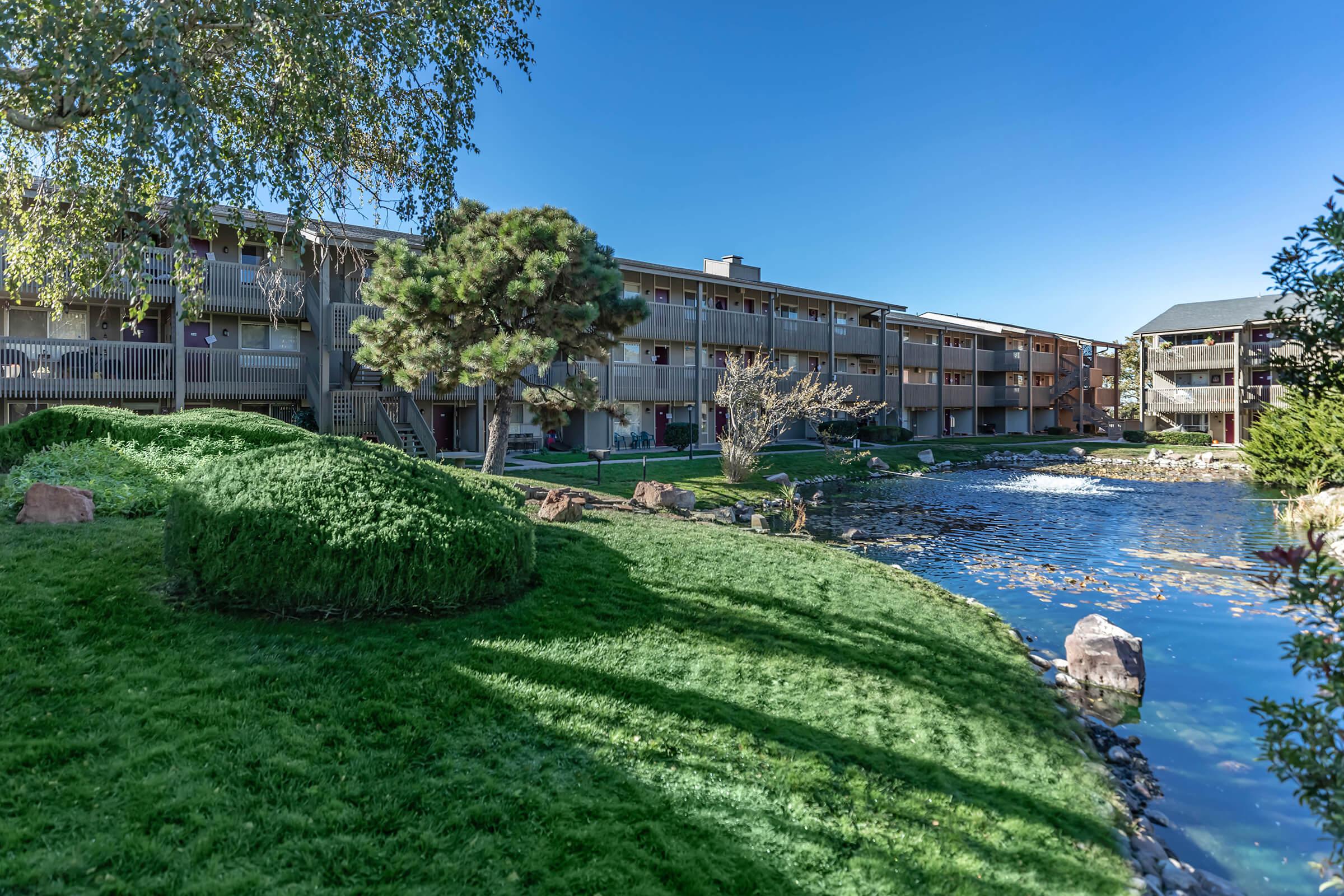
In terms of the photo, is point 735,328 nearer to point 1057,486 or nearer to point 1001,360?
point 1057,486

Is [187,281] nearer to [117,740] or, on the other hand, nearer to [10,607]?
[10,607]

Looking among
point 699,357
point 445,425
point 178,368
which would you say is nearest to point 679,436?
point 699,357

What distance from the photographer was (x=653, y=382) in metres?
32.2

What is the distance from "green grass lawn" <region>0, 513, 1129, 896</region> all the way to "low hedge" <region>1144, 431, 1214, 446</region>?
4562 centimetres

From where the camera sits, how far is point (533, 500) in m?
13.5

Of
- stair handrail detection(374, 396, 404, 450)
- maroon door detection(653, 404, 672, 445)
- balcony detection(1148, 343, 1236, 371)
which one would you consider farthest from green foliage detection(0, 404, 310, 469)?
balcony detection(1148, 343, 1236, 371)

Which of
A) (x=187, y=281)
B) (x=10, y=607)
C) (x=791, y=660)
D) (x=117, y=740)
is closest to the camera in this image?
(x=117, y=740)

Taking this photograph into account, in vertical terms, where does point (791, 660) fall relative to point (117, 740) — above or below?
below

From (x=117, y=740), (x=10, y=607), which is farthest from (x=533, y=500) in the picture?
(x=117, y=740)

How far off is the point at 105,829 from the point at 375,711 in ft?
5.12

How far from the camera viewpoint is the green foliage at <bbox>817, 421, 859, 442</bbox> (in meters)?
36.2

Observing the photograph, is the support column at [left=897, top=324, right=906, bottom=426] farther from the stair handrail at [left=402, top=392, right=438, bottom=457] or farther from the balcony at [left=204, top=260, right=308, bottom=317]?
the balcony at [left=204, top=260, right=308, bottom=317]

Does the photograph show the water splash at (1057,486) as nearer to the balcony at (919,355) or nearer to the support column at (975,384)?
the balcony at (919,355)

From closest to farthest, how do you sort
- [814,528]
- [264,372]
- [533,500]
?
[533,500] → [814,528] → [264,372]
